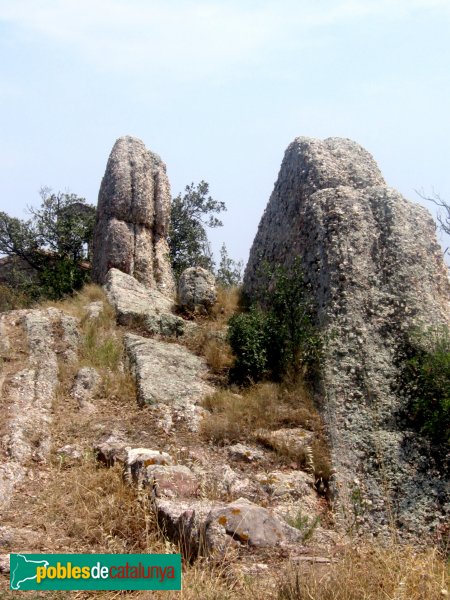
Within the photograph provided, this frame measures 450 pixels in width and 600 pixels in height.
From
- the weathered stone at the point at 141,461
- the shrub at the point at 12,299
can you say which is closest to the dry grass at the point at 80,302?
the shrub at the point at 12,299

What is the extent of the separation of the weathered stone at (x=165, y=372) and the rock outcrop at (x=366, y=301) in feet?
5.87

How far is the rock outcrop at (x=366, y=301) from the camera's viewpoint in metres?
7.83

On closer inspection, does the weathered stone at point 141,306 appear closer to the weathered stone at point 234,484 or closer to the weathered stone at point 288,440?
the weathered stone at point 288,440

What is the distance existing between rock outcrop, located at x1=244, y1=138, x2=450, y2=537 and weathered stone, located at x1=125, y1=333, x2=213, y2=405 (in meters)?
1.79

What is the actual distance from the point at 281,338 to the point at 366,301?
1261 millimetres

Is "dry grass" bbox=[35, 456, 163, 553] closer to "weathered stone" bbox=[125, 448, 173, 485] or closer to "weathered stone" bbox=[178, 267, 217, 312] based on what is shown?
"weathered stone" bbox=[125, 448, 173, 485]

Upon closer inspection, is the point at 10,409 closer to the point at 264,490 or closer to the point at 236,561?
the point at 264,490

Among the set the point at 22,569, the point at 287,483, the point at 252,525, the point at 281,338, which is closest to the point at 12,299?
the point at 281,338

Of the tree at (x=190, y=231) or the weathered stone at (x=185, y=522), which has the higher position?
the tree at (x=190, y=231)

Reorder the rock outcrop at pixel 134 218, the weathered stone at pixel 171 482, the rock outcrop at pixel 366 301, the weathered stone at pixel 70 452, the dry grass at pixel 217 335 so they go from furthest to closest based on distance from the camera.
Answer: the rock outcrop at pixel 134 218, the dry grass at pixel 217 335, the weathered stone at pixel 70 452, the rock outcrop at pixel 366 301, the weathered stone at pixel 171 482

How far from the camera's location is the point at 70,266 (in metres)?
15.1

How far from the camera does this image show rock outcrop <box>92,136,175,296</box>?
13.8 m

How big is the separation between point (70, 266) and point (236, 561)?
1036 centimetres

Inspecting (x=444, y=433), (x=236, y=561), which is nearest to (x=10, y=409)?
(x=236, y=561)
